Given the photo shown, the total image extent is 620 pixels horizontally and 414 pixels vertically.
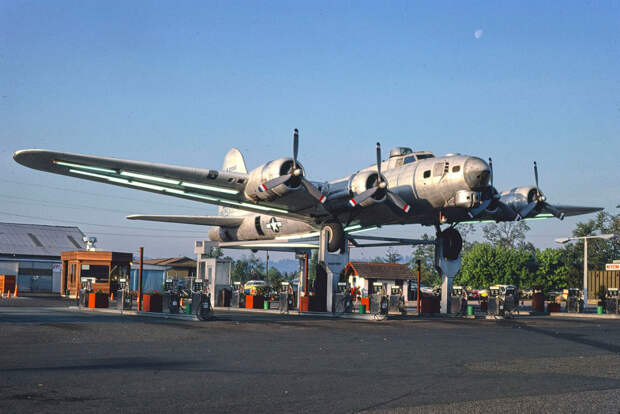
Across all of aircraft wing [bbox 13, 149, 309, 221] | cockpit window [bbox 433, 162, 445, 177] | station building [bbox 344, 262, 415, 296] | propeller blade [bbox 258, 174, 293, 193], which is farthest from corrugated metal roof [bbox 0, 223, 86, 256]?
cockpit window [bbox 433, 162, 445, 177]

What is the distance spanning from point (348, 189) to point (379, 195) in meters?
2.29

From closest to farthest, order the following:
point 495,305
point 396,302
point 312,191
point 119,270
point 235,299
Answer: point 312,191, point 495,305, point 396,302, point 235,299, point 119,270

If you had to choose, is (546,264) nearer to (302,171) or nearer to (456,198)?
(456,198)

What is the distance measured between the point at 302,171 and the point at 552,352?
16.7 meters

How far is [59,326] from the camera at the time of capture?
72.8 ft

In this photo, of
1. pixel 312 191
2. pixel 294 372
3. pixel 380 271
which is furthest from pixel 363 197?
pixel 380 271

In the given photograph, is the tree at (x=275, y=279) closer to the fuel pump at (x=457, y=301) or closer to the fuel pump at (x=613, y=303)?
the fuel pump at (x=457, y=301)

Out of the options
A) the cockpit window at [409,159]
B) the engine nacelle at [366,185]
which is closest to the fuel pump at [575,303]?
the cockpit window at [409,159]

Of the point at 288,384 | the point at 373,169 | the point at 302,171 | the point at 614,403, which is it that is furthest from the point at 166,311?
the point at 614,403

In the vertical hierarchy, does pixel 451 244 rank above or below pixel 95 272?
above

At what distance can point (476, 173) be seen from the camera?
3194 cm

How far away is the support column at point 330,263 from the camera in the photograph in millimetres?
35875

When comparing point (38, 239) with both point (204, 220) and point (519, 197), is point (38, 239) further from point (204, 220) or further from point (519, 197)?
point (519, 197)

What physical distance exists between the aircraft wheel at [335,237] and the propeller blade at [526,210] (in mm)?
12150
